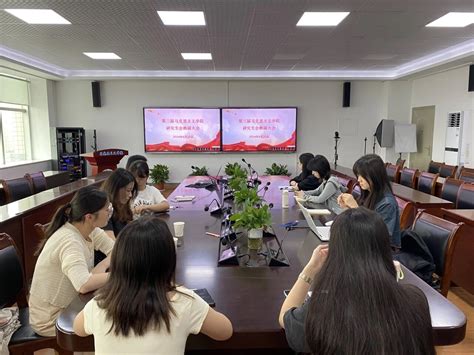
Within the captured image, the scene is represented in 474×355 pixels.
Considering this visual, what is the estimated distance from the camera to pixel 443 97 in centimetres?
685

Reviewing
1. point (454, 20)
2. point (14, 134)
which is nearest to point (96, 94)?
point (14, 134)

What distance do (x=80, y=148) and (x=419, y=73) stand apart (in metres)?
7.10

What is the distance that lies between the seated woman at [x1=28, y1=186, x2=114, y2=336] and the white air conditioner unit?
6.48 metres

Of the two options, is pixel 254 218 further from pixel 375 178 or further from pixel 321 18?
pixel 321 18

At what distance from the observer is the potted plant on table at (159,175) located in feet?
25.7

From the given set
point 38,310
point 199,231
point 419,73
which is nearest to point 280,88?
point 419,73

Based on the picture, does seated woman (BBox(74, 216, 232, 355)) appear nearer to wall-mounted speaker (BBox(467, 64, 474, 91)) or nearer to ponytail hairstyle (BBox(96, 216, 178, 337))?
ponytail hairstyle (BBox(96, 216, 178, 337))

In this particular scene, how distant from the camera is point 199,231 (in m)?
2.38

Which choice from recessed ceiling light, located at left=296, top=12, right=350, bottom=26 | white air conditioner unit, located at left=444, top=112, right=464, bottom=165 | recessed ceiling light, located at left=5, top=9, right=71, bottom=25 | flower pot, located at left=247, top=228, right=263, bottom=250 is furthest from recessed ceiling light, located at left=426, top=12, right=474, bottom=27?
recessed ceiling light, located at left=5, top=9, right=71, bottom=25

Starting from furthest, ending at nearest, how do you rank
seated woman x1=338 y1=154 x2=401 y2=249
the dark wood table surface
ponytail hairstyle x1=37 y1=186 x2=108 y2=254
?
the dark wood table surface, seated woman x1=338 y1=154 x2=401 y2=249, ponytail hairstyle x1=37 y1=186 x2=108 y2=254

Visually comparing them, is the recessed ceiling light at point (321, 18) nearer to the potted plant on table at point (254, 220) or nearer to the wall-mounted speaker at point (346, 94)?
the potted plant on table at point (254, 220)

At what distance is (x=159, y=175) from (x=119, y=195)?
5.58 metres

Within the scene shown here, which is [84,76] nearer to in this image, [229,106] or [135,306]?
[229,106]

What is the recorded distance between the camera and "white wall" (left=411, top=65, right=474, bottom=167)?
615 centimetres
